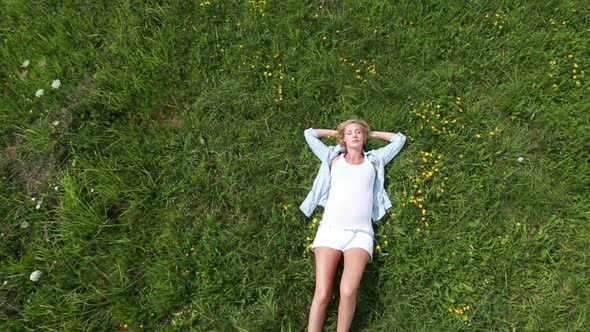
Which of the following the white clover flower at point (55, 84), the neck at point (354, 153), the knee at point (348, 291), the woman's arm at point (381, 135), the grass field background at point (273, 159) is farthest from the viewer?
the white clover flower at point (55, 84)

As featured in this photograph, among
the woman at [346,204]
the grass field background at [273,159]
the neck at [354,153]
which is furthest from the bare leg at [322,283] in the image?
the neck at [354,153]

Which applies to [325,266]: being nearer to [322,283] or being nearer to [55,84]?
[322,283]

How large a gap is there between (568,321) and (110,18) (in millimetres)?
6074

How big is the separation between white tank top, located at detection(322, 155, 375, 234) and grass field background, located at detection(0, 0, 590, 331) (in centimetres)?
33

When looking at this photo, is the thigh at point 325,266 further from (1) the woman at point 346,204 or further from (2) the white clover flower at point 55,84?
(2) the white clover flower at point 55,84

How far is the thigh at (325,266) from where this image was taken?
11.8 feet

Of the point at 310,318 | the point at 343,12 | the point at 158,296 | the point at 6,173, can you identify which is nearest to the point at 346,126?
the point at 343,12

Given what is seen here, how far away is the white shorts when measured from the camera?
12.1ft

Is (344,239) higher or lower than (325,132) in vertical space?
lower

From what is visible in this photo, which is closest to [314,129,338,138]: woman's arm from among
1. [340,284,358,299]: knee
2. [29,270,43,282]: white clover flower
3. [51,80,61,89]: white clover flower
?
[340,284,358,299]: knee

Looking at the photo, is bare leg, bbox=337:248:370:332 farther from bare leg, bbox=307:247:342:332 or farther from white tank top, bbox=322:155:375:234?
white tank top, bbox=322:155:375:234

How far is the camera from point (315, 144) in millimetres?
4246

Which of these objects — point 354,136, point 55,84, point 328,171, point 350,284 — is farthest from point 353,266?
point 55,84

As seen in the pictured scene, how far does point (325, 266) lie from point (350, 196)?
74 cm
